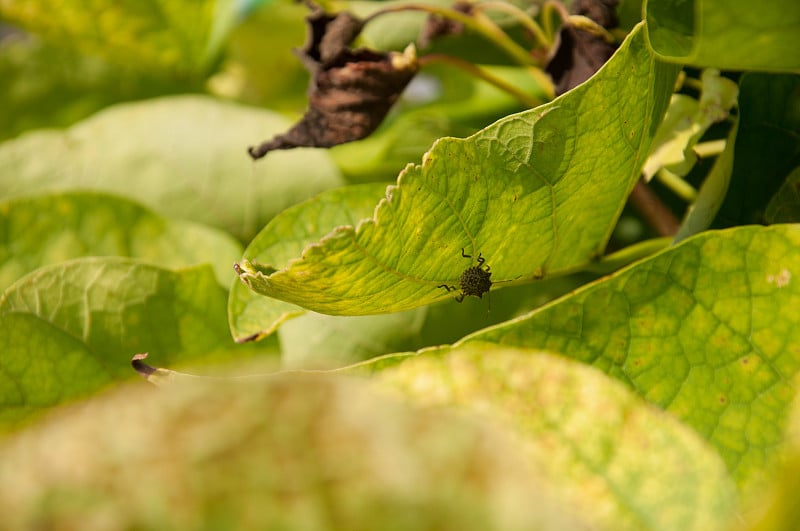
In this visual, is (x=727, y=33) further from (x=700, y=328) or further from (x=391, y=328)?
(x=391, y=328)

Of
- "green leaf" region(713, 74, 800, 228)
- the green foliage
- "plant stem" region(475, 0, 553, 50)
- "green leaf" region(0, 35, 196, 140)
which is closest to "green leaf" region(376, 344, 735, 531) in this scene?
the green foliage

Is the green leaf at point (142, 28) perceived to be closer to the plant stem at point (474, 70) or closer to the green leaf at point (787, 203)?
the plant stem at point (474, 70)

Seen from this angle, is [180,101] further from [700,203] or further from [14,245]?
[700,203]

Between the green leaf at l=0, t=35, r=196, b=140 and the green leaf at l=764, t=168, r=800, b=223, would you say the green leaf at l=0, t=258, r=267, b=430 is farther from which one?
the green leaf at l=0, t=35, r=196, b=140

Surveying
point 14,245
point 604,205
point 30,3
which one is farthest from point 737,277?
point 30,3

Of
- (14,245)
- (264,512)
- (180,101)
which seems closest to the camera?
(264,512)

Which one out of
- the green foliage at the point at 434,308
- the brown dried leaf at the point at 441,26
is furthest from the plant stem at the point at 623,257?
the brown dried leaf at the point at 441,26
